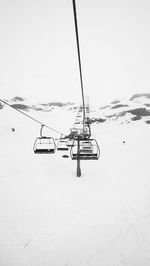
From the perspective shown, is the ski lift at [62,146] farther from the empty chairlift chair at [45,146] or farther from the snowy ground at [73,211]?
the snowy ground at [73,211]

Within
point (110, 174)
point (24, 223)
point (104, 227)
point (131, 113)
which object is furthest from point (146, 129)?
point (24, 223)

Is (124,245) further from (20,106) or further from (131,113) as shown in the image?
(20,106)

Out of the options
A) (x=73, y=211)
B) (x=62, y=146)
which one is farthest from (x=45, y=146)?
(x=73, y=211)

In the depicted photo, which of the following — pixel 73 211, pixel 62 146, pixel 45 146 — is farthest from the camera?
pixel 45 146

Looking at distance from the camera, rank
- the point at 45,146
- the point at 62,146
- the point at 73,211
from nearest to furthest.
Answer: the point at 73,211 → the point at 62,146 → the point at 45,146

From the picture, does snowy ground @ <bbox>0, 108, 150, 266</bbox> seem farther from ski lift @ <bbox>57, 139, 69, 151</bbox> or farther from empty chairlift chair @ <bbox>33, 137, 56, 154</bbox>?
ski lift @ <bbox>57, 139, 69, 151</bbox>

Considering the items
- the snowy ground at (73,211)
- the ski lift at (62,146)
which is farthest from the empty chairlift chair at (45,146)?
the snowy ground at (73,211)

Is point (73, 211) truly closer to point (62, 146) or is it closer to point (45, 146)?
point (62, 146)

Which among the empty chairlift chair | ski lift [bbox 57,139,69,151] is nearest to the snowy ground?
the empty chairlift chair
